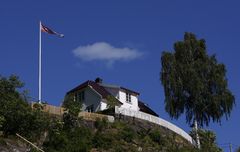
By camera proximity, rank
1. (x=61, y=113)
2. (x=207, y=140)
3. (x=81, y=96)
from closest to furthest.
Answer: (x=61, y=113)
(x=207, y=140)
(x=81, y=96)

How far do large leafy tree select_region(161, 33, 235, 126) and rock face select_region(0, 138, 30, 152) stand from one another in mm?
24254

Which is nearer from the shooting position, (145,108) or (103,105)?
(103,105)

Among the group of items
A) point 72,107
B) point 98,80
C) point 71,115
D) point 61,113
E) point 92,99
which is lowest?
point 71,115

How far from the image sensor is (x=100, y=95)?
6906 centimetres

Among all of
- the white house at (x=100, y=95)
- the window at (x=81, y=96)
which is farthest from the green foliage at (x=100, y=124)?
the window at (x=81, y=96)

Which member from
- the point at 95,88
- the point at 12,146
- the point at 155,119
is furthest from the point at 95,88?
the point at 12,146

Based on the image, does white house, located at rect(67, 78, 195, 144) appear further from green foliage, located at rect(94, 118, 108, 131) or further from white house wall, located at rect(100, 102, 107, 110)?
green foliage, located at rect(94, 118, 108, 131)

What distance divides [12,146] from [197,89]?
86.7 feet

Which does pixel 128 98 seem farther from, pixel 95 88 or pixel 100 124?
pixel 100 124

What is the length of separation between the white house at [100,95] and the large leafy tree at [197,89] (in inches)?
289

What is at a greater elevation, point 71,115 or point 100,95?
point 100,95

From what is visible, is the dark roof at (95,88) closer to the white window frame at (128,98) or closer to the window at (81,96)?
the window at (81,96)

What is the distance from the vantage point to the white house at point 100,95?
69.2m

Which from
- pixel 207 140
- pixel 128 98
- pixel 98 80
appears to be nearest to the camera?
pixel 207 140
